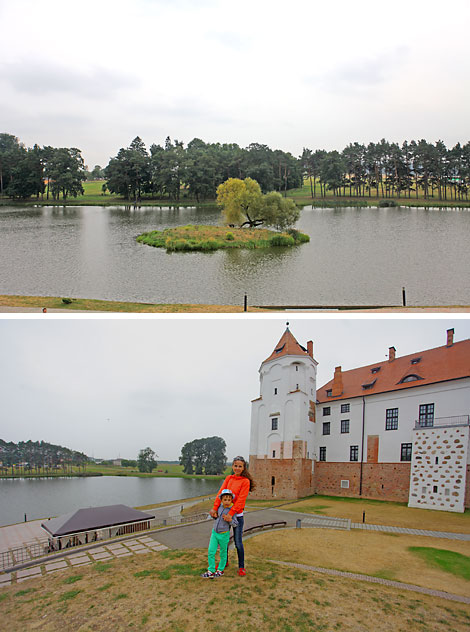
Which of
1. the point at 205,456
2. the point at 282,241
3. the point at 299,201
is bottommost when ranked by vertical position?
the point at 205,456

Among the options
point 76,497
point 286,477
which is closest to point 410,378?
point 286,477

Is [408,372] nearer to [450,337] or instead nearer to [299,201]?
[450,337]

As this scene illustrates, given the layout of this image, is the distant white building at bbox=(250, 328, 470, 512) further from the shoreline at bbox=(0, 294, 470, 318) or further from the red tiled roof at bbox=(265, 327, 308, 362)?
the shoreline at bbox=(0, 294, 470, 318)

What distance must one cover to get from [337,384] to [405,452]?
7335 mm

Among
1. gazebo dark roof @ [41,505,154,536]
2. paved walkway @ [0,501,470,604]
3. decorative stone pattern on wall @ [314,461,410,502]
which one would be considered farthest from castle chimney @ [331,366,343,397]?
gazebo dark roof @ [41,505,154,536]

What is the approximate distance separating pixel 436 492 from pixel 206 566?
52.6ft

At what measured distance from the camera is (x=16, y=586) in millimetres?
8289

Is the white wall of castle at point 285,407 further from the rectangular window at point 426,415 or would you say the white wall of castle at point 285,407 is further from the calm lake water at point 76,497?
the calm lake water at point 76,497

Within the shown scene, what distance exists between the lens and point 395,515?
730 inches

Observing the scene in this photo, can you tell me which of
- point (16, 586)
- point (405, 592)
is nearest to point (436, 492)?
point (405, 592)

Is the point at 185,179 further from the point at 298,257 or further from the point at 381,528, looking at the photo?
the point at 381,528

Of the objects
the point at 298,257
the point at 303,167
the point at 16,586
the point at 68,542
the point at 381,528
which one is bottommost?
the point at 68,542

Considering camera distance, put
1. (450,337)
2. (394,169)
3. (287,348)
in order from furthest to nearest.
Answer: (394,169) < (287,348) < (450,337)

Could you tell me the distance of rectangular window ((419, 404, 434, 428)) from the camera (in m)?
22.5
